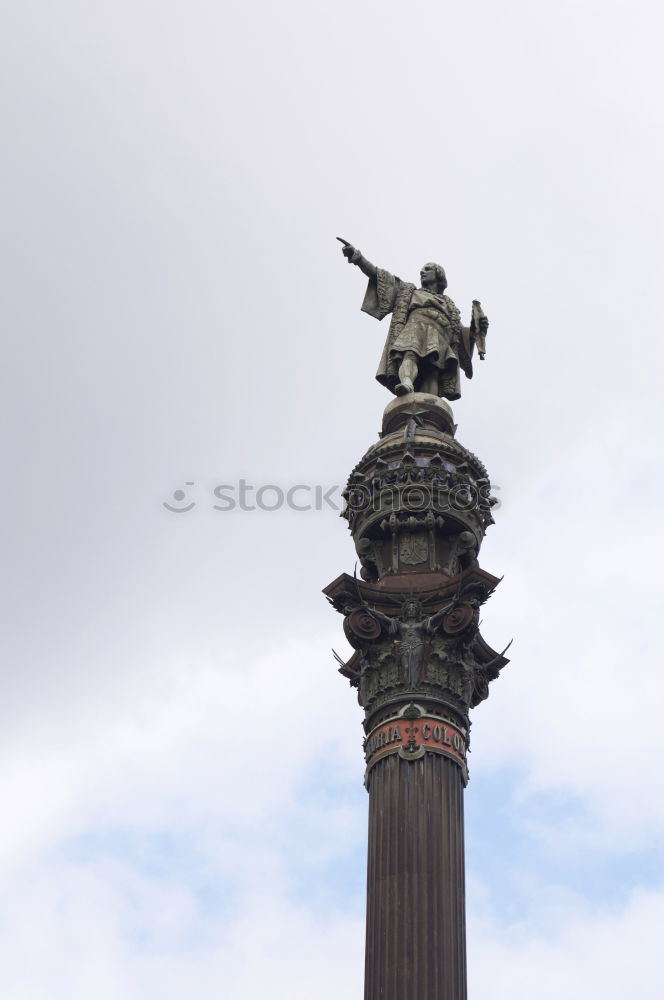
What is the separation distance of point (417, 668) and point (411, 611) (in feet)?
4.07

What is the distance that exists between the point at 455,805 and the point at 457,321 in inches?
538

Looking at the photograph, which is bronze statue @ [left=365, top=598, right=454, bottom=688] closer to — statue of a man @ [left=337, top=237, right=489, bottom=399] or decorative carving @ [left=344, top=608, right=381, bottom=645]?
decorative carving @ [left=344, top=608, right=381, bottom=645]

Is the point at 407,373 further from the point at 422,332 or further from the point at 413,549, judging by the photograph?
the point at 413,549

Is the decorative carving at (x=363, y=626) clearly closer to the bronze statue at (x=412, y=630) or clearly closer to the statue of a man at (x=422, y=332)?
the bronze statue at (x=412, y=630)

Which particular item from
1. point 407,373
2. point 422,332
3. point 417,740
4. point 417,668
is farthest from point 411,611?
point 422,332

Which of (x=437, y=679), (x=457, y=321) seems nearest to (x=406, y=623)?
(x=437, y=679)

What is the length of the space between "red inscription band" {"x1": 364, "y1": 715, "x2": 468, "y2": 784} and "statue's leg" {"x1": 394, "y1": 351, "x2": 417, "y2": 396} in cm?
922

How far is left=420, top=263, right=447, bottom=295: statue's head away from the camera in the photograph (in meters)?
37.4

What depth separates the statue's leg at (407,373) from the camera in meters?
34.6

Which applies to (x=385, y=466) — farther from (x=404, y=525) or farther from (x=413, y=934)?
(x=413, y=934)

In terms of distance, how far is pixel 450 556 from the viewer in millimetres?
30922

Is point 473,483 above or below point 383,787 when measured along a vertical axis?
above

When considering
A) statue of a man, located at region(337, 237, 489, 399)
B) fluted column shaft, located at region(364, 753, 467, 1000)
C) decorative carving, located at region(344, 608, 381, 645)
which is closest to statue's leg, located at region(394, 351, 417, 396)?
statue of a man, located at region(337, 237, 489, 399)

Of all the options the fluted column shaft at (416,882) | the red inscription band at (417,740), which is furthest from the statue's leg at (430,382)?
the fluted column shaft at (416,882)
